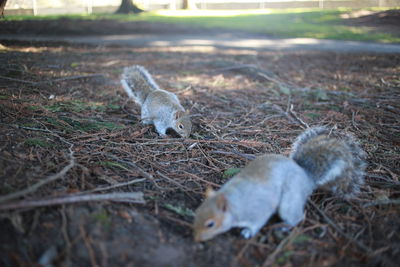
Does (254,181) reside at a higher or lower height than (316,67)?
lower

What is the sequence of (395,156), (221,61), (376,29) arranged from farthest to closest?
(221,61), (376,29), (395,156)

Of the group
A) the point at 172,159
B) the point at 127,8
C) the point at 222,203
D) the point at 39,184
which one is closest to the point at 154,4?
the point at 127,8

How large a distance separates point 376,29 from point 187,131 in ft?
20.4

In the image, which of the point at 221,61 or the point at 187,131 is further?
the point at 221,61

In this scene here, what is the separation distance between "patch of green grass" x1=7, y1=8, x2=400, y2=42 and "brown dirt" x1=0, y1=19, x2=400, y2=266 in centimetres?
166

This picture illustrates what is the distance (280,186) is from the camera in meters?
1.86

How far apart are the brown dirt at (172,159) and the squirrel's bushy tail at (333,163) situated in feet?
0.58

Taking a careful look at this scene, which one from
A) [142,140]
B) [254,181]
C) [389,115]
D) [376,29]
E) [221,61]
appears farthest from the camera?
[221,61]

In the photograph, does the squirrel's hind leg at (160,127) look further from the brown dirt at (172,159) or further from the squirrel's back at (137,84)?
the squirrel's back at (137,84)

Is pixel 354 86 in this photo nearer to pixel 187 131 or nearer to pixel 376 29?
pixel 376 29

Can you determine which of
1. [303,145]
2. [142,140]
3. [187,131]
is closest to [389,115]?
[303,145]

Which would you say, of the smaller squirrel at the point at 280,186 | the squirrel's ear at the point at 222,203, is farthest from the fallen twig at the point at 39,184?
the squirrel's ear at the point at 222,203

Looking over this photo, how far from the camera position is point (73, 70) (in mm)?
5777

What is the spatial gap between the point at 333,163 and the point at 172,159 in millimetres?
1467
